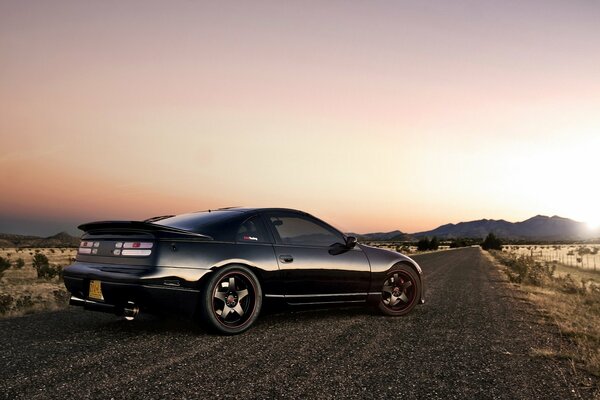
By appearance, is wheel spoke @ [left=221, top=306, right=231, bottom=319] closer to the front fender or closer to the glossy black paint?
the glossy black paint

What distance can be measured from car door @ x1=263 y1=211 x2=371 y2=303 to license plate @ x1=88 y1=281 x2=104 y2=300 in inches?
81.7

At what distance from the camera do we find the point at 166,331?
607 centimetres

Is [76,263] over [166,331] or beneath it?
over

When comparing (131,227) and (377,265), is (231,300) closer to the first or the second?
(131,227)

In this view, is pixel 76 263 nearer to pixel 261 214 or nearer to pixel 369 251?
pixel 261 214

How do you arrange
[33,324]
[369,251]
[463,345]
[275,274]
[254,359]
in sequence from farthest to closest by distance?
1. [369,251]
2. [33,324]
3. [275,274]
4. [463,345]
5. [254,359]

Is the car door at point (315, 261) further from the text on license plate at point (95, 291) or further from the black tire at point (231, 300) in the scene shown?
the text on license plate at point (95, 291)

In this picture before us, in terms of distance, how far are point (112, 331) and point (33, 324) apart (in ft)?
4.57

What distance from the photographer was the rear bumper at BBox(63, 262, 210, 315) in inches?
212

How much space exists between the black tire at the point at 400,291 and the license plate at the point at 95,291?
12.8 feet

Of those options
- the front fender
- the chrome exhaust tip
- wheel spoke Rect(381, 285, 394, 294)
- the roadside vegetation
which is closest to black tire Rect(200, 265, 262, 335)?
the chrome exhaust tip

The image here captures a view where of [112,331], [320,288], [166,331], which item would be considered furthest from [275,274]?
[112,331]

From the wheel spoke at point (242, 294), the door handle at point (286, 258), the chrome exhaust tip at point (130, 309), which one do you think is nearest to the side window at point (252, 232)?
the door handle at point (286, 258)

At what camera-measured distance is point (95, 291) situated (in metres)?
5.73
